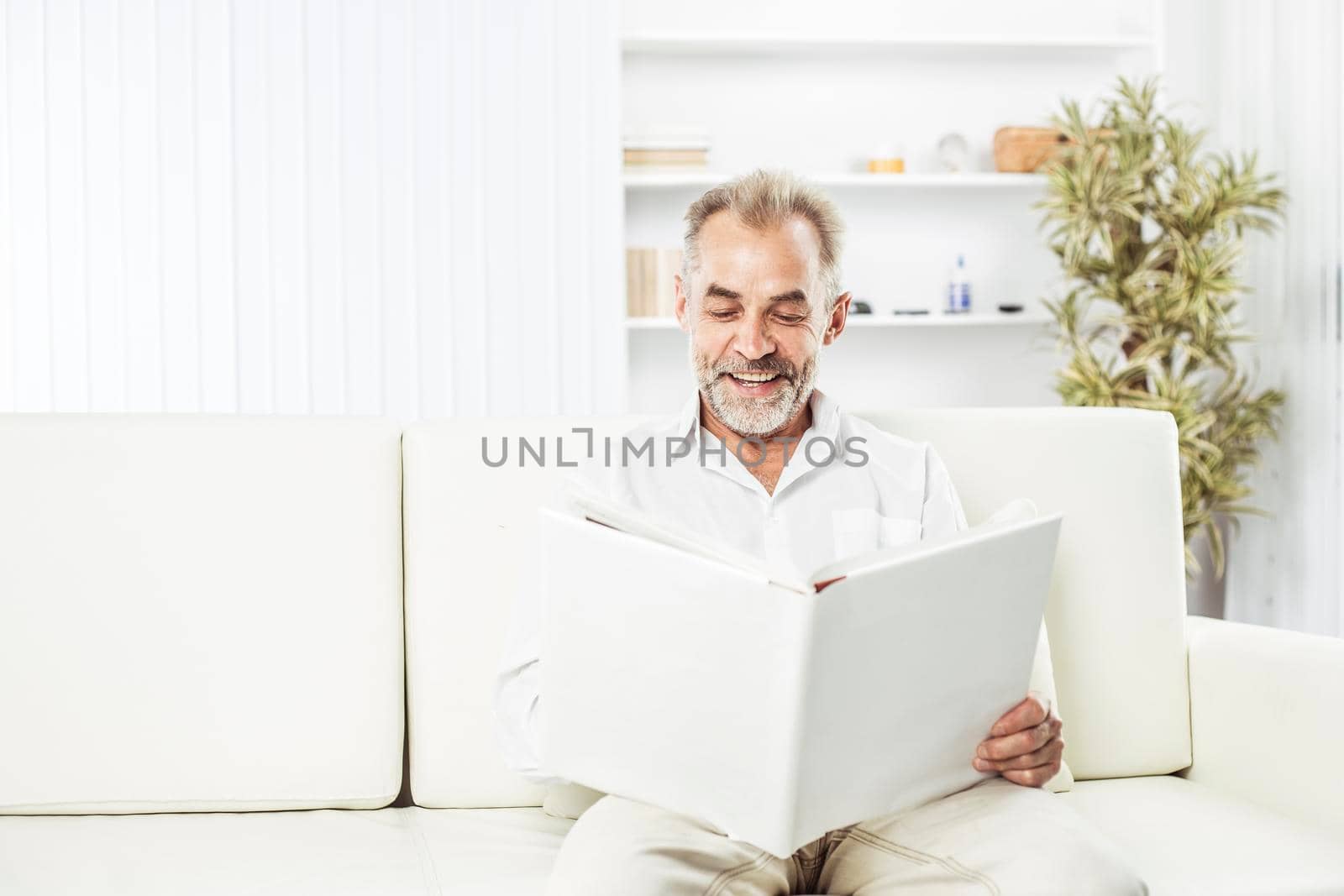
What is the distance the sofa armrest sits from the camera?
1.40 m

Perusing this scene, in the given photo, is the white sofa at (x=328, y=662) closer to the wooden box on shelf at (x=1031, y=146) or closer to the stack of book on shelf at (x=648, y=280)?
the stack of book on shelf at (x=648, y=280)

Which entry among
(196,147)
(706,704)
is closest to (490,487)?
(706,704)

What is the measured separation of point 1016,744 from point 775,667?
0.33 m


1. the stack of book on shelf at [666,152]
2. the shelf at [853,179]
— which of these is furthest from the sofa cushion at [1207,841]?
the stack of book on shelf at [666,152]

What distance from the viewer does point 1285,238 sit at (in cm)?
337

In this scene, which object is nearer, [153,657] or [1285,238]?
[153,657]

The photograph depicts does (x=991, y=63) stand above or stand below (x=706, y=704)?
above

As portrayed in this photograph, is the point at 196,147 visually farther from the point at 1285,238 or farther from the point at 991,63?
the point at 1285,238

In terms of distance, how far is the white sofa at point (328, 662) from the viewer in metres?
1.43

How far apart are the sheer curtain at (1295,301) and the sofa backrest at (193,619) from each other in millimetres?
2624

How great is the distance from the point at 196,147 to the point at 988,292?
96.8 inches

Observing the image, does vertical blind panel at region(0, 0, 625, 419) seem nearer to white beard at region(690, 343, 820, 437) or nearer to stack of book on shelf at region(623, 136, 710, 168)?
stack of book on shelf at region(623, 136, 710, 168)

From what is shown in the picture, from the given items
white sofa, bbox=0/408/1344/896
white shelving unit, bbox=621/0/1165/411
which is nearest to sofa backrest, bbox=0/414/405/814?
white sofa, bbox=0/408/1344/896

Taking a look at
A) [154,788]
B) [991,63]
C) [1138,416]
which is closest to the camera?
[154,788]
